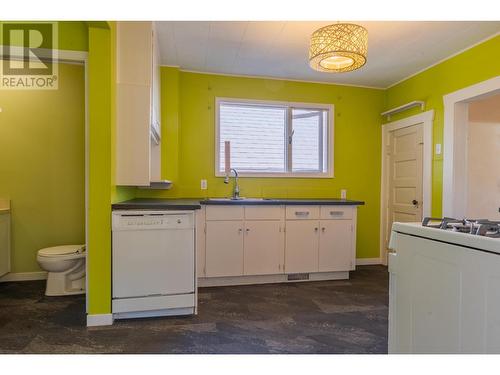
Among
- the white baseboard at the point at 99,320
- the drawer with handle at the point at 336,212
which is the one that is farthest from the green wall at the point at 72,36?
the drawer with handle at the point at 336,212

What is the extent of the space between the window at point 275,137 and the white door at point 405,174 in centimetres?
85

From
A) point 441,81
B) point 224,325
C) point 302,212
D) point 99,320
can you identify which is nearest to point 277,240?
point 302,212

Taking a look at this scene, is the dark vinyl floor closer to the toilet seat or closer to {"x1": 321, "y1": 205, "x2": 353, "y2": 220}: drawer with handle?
the toilet seat

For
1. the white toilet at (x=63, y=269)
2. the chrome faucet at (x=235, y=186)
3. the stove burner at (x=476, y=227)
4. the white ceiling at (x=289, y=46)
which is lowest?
the white toilet at (x=63, y=269)

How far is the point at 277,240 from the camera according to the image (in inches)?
126

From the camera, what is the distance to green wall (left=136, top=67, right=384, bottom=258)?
3.48m

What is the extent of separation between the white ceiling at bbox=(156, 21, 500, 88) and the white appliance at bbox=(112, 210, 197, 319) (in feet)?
5.57

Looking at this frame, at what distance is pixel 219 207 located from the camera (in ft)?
10.1

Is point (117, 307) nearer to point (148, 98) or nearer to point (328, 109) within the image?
point (148, 98)

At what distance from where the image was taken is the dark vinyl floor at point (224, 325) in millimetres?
1895

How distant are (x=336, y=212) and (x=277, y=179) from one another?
86 centimetres

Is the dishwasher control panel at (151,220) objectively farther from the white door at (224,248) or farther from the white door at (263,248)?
the white door at (263,248)

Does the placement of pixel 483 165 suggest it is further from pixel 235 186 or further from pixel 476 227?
pixel 476 227
